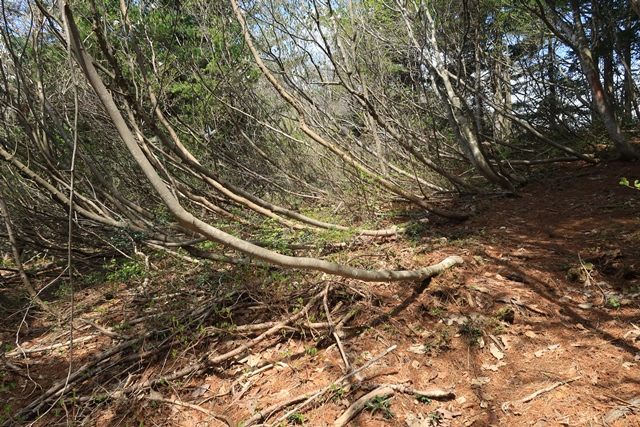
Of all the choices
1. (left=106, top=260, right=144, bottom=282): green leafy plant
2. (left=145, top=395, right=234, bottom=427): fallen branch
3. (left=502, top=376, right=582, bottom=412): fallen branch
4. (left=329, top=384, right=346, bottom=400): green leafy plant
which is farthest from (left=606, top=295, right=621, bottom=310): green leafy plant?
(left=106, top=260, right=144, bottom=282): green leafy plant

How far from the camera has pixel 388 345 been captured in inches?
115

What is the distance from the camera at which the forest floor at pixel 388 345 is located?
234 cm

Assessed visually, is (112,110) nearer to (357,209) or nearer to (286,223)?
(286,223)

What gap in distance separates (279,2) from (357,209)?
3397 mm

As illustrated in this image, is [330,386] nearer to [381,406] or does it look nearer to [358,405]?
[358,405]

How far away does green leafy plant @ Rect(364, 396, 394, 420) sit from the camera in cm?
231

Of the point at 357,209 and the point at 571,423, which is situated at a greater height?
the point at 357,209

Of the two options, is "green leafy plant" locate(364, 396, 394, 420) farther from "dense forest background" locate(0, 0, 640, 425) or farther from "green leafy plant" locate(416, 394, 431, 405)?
"dense forest background" locate(0, 0, 640, 425)

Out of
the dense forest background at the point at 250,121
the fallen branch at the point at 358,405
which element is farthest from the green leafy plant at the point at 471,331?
the dense forest background at the point at 250,121

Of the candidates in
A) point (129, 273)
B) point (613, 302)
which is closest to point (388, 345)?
point (613, 302)

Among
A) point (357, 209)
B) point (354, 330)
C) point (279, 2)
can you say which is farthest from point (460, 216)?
point (279, 2)

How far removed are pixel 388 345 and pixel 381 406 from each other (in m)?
0.61

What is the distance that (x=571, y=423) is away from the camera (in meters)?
2.01

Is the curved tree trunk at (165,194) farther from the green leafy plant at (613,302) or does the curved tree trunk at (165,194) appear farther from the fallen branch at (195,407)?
the green leafy plant at (613,302)
